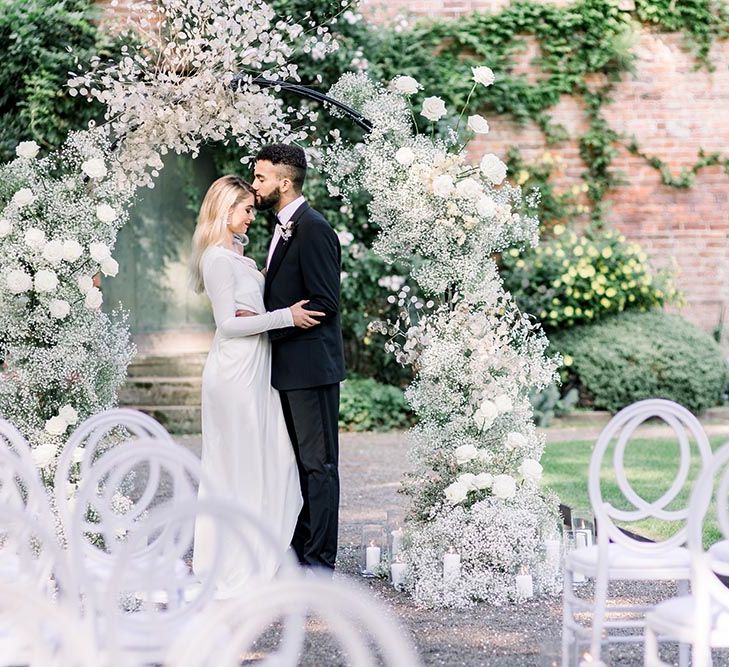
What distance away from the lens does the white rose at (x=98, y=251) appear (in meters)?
5.43

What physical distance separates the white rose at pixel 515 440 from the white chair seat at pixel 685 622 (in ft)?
6.43

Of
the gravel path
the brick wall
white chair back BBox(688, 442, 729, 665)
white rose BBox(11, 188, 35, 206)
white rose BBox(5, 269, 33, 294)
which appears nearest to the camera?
white chair back BBox(688, 442, 729, 665)

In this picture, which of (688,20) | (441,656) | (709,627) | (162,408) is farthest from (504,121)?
(709,627)

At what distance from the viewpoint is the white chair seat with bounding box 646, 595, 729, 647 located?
10.5ft

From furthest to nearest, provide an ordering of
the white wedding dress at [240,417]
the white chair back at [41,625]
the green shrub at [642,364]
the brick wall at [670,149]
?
1. the brick wall at [670,149]
2. the green shrub at [642,364]
3. the white wedding dress at [240,417]
4. the white chair back at [41,625]

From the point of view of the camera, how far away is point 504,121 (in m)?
12.3

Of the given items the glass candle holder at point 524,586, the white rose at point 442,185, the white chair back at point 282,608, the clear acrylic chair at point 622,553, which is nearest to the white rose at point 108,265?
the white rose at point 442,185

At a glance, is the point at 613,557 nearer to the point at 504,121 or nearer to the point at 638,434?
the point at 638,434

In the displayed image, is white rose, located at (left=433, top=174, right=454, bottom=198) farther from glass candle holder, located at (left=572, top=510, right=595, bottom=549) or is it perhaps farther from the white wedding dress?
glass candle holder, located at (left=572, top=510, right=595, bottom=549)

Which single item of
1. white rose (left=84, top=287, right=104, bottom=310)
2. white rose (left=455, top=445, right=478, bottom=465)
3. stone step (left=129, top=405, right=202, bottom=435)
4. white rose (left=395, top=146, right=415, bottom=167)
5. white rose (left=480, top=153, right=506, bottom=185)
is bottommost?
stone step (left=129, top=405, right=202, bottom=435)

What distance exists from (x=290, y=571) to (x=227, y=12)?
12.2 ft

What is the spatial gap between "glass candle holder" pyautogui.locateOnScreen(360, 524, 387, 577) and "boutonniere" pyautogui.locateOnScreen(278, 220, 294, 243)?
1501 mm

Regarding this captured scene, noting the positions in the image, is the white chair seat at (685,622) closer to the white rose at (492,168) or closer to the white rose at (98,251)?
the white rose at (492,168)

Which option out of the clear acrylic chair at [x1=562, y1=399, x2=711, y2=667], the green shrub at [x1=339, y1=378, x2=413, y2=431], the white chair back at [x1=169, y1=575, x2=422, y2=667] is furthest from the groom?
the green shrub at [x1=339, y1=378, x2=413, y2=431]
